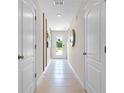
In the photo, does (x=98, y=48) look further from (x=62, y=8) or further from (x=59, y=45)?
(x=59, y=45)

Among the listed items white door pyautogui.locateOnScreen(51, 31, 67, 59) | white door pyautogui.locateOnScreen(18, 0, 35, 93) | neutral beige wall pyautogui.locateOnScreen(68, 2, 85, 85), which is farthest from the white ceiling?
white door pyautogui.locateOnScreen(51, 31, 67, 59)

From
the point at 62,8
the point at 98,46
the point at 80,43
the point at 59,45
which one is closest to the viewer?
the point at 98,46

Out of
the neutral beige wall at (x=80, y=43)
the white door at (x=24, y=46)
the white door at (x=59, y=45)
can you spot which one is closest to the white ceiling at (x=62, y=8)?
the neutral beige wall at (x=80, y=43)

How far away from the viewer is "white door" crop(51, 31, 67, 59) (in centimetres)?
1373

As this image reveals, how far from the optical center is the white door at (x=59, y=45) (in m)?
13.7

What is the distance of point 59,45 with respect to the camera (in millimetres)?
13906

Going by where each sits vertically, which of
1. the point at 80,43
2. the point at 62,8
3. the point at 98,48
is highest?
the point at 62,8

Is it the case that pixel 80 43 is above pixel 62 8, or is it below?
below

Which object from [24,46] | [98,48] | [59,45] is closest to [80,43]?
[98,48]
